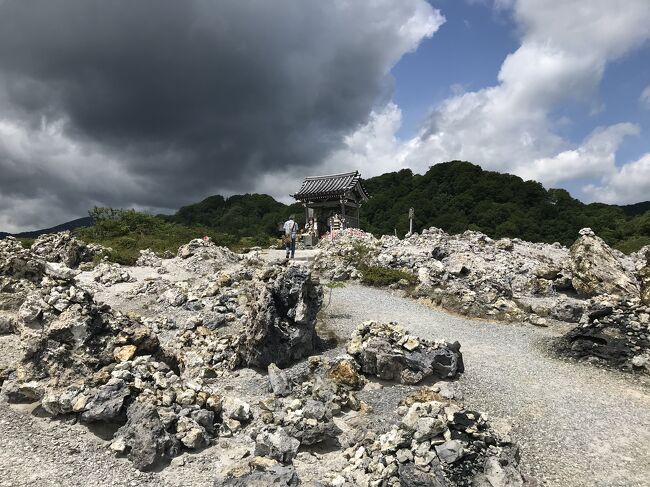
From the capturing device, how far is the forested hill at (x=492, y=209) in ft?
156

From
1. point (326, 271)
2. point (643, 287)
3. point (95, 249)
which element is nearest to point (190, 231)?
point (95, 249)

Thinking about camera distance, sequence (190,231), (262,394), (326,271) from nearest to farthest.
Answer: (262,394)
(326,271)
(190,231)

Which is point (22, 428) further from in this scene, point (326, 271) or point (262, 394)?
point (326, 271)

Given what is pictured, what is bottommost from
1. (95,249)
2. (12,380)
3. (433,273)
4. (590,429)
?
(590,429)

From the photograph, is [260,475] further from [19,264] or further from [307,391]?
[19,264]

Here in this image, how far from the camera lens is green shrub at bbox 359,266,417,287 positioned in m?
19.1

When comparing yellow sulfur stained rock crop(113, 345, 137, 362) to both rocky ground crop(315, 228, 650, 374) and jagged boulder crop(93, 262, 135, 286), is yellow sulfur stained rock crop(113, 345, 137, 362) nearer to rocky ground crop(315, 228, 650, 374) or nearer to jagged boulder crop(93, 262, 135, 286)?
jagged boulder crop(93, 262, 135, 286)

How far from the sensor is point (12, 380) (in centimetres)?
857

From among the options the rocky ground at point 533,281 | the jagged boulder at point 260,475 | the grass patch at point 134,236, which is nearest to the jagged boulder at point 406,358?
the jagged boulder at point 260,475

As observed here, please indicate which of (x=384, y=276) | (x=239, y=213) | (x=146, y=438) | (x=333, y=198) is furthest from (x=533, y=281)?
(x=239, y=213)

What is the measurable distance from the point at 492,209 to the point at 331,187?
2864 centimetres

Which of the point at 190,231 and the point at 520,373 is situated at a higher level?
the point at 190,231

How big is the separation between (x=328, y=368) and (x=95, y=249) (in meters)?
20.8

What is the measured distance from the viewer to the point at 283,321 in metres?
11.4
